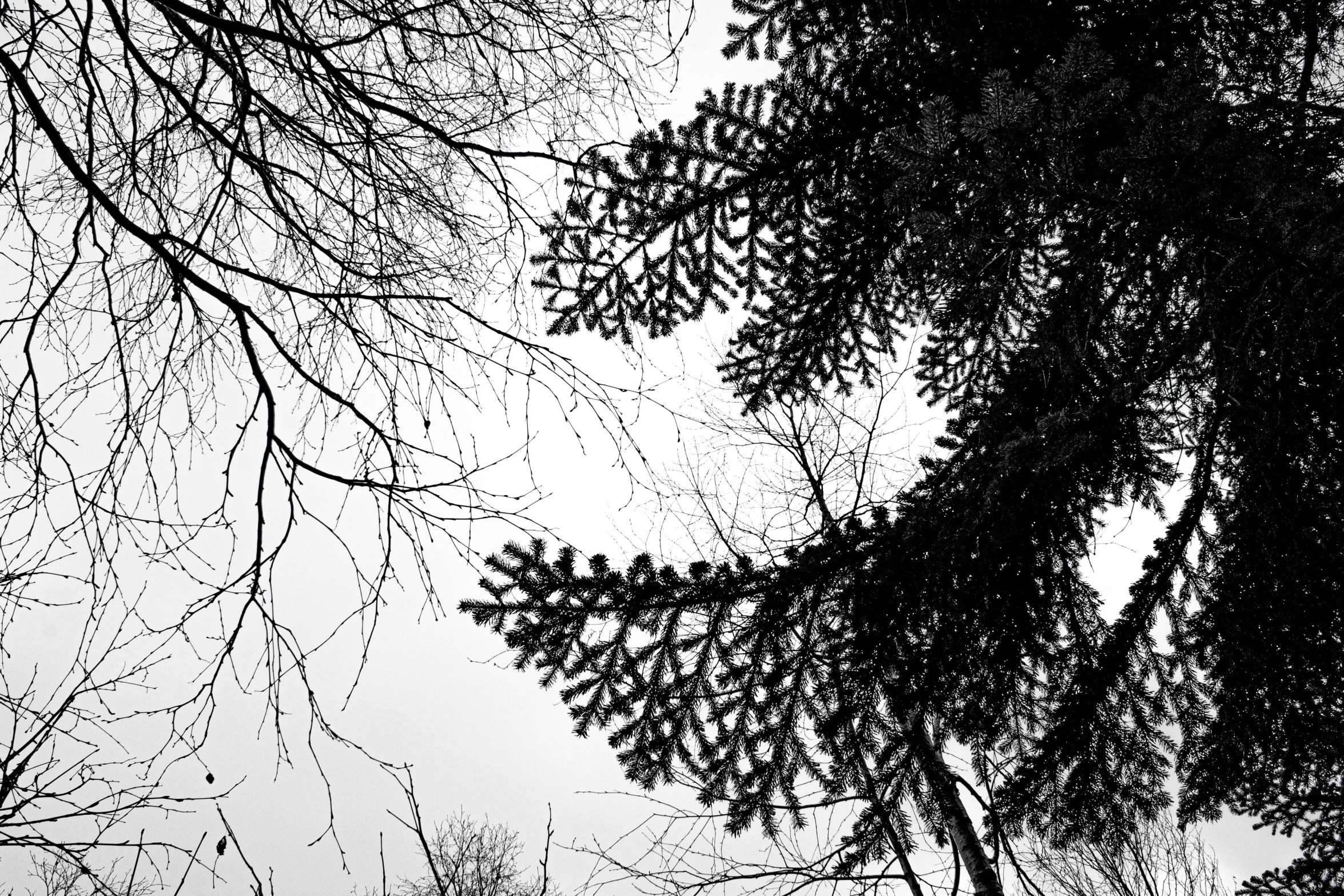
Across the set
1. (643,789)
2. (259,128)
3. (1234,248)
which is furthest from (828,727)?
(259,128)

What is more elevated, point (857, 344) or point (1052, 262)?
point (857, 344)

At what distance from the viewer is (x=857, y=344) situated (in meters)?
5.32

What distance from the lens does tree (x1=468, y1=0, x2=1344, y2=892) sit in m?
1.76

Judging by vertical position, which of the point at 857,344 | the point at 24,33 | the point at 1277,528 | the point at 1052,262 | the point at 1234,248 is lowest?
the point at 1277,528

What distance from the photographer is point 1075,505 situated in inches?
115

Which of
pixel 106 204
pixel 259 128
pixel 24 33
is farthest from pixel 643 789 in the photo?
pixel 24 33

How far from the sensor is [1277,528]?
2.49 meters

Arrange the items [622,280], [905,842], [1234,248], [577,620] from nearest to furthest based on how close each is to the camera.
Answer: [1234,248], [905,842], [577,620], [622,280]

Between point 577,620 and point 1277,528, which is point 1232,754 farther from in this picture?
point 577,620

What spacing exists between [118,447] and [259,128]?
1.30 metres

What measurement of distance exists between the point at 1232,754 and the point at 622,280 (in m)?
4.16

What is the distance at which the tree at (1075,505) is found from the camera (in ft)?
5.77

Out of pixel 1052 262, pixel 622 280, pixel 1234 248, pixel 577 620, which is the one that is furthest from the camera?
pixel 622 280

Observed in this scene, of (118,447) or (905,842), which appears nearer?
(118,447)
